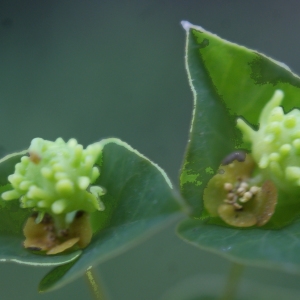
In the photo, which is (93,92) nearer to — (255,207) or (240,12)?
(240,12)

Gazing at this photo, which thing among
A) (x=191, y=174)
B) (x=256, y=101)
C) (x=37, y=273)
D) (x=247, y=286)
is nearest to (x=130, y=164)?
(x=191, y=174)

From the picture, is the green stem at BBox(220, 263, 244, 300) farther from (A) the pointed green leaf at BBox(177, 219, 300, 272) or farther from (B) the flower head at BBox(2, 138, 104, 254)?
(B) the flower head at BBox(2, 138, 104, 254)

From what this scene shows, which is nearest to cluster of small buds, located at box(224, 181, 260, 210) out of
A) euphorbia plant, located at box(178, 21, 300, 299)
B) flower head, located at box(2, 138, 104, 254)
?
euphorbia plant, located at box(178, 21, 300, 299)

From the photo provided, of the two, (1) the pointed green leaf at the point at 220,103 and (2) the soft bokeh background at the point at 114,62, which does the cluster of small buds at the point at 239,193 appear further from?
(2) the soft bokeh background at the point at 114,62

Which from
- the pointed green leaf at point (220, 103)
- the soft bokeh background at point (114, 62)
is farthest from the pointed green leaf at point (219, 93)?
the soft bokeh background at point (114, 62)

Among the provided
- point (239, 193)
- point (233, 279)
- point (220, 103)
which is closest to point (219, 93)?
point (220, 103)

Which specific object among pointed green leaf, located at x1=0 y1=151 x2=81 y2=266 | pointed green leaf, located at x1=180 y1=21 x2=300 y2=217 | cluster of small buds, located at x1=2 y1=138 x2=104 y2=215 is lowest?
pointed green leaf, located at x1=0 y1=151 x2=81 y2=266
